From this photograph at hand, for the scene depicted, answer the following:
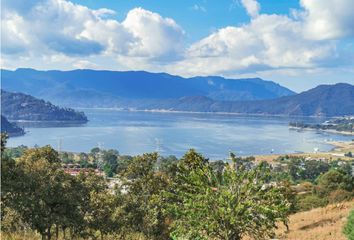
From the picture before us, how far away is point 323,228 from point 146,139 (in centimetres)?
15592

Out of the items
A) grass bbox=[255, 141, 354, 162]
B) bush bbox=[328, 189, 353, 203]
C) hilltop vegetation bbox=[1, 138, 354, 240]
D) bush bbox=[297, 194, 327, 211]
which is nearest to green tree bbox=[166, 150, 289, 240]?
hilltop vegetation bbox=[1, 138, 354, 240]

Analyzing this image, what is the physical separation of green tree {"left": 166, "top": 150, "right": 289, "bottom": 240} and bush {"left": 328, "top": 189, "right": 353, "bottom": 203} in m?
25.8

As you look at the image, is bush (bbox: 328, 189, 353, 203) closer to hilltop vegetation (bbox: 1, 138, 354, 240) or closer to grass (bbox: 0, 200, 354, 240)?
hilltop vegetation (bbox: 1, 138, 354, 240)

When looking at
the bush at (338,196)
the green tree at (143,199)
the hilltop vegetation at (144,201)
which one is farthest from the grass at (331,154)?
the hilltop vegetation at (144,201)

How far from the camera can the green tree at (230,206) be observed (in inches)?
456

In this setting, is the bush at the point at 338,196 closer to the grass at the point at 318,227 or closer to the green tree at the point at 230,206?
the grass at the point at 318,227

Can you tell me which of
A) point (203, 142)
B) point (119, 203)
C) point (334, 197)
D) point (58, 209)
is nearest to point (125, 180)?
point (119, 203)

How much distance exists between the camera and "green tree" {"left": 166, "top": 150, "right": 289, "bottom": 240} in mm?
11578

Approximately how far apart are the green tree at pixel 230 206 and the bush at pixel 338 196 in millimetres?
25805

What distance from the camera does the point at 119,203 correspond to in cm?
2398

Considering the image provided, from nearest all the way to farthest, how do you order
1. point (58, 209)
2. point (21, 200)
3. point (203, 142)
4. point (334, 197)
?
point (21, 200), point (58, 209), point (334, 197), point (203, 142)

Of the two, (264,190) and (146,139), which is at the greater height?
(264,190)

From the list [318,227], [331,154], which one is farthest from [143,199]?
[331,154]

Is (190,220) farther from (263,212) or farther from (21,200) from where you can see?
(21,200)
